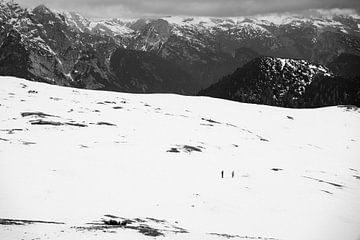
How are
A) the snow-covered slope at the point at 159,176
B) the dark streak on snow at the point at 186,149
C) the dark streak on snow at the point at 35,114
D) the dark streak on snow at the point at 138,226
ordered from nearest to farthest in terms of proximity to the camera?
the dark streak on snow at the point at 138,226, the snow-covered slope at the point at 159,176, the dark streak on snow at the point at 186,149, the dark streak on snow at the point at 35,114

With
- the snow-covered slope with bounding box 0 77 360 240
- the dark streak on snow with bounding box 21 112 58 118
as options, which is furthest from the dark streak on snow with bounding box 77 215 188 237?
the dark streak on snow with bounding box 21 112 58 118

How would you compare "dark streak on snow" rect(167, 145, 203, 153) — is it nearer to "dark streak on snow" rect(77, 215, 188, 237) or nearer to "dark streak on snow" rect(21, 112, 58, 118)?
"dark streak on snow" rect(21, 112, 58, 118)

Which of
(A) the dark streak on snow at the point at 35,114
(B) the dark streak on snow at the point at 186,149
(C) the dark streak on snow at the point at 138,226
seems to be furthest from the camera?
(A) the dark streak on snow at the point at 35,114

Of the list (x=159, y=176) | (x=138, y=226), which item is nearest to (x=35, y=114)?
(x=159, y=176)

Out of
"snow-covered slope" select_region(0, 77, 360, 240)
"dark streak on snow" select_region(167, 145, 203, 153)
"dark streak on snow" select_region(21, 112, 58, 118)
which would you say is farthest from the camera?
"dark streak on snow" select_region(21, 112, 58, 118)

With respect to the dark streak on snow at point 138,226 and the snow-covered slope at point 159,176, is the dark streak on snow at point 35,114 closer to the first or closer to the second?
the snow-covered slope at point 159,176

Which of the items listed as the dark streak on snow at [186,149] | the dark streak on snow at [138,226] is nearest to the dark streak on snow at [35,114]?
the dark streak on snow at [186,149]

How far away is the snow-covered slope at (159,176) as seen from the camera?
3095cm

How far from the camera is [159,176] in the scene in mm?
45281

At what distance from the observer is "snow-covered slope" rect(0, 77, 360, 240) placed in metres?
31.0

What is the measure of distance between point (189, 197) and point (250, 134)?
46.3 metres

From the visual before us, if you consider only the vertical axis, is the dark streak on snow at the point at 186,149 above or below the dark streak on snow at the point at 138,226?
below

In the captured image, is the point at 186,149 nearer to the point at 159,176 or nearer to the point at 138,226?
the point at 159,176

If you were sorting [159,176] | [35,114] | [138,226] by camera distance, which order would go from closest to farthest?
[138,226]
[159,176]
[35,114]
